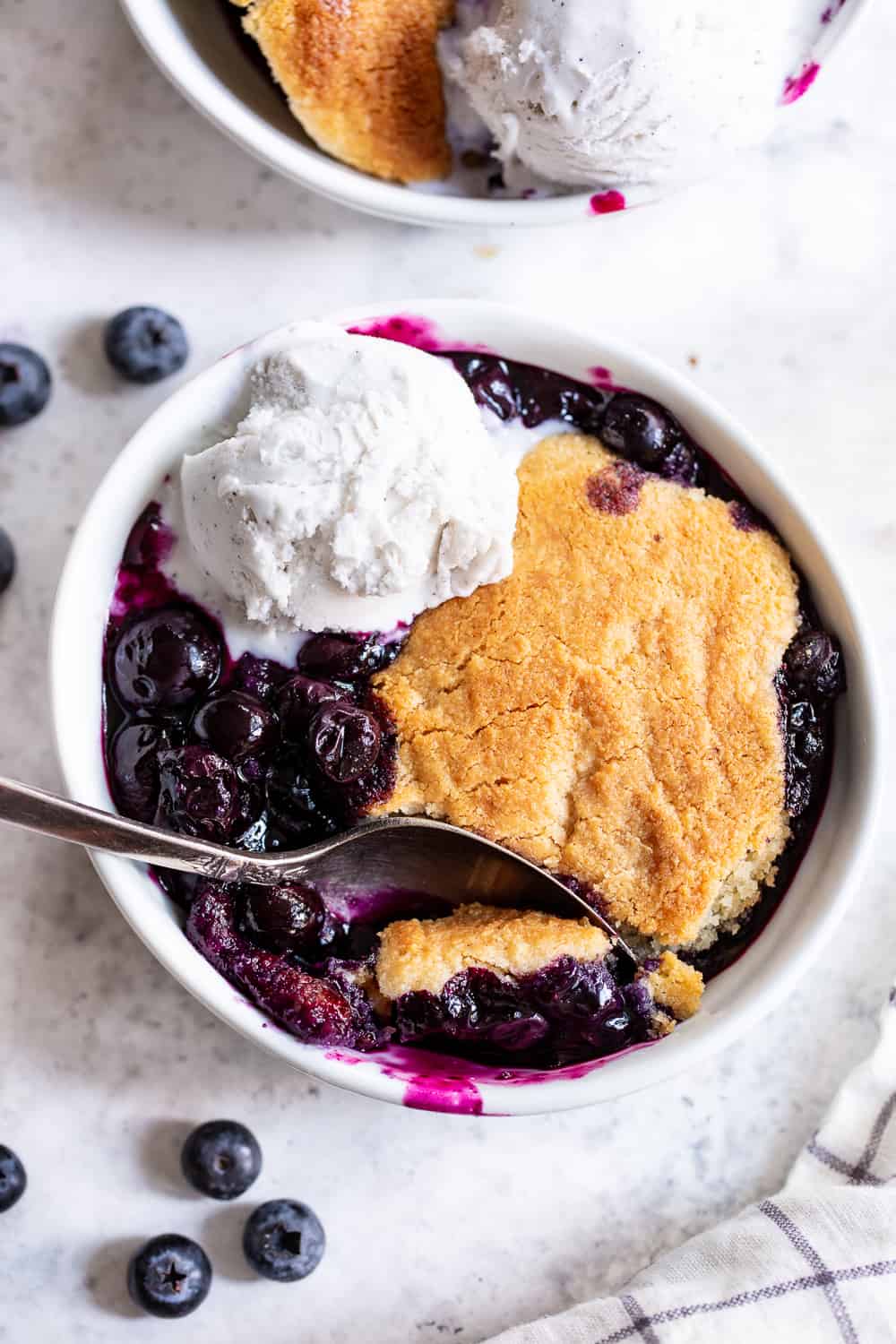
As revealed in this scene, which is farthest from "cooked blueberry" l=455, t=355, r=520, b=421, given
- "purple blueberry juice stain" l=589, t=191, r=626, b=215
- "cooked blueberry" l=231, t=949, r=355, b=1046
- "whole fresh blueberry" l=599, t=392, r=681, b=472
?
"cooked blueberry" l=231, t=949, r=355, b=1046

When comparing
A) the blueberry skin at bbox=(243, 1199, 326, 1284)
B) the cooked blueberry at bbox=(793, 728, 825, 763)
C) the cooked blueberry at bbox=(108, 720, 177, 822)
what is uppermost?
the cooked blueberry at bbox=(793, 728, 825, 763)

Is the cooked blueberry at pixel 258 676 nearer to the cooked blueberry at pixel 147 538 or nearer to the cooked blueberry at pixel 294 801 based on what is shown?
the cooked blueberry at pixel 294 801

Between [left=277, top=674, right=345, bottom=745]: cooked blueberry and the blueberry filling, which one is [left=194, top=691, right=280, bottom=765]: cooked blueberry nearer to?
[left=277, top=674, right=345, bottom=745]: cooked blueberry

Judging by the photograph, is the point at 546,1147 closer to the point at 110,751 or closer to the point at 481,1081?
the point at 481,1081

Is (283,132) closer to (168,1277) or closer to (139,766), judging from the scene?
(139,766)

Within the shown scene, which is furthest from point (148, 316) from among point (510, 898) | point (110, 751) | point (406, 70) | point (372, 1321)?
point (372, 1321)

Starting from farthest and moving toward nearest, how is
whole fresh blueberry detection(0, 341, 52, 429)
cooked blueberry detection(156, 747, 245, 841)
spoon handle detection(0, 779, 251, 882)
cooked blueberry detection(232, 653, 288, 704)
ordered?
1. whole fresh blueberry detection(0, 341, 52, 429)
2. cooked blueberry detection(232, 653, 288, 704)
3. cooked blueberry detection(156, 747, 245, 841)
4. spoon handle detection(0, 779, 251, 882)
